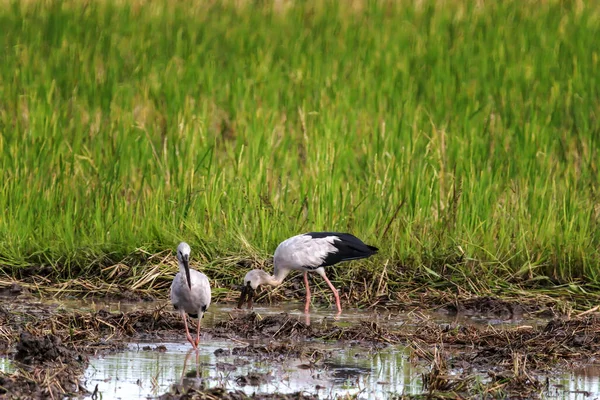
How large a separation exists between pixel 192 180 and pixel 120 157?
0.80 metres

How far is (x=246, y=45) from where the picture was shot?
551 inches

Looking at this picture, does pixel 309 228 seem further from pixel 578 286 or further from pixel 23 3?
pixel 23 3

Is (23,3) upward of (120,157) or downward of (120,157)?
upward

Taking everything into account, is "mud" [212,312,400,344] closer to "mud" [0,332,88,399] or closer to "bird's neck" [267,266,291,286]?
"bird's neck" [267,266,291,286]

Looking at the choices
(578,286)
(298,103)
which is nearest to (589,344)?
(578,286)

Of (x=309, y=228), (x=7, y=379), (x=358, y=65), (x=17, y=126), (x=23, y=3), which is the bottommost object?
(x=7, y=379)

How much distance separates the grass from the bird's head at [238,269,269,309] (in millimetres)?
686

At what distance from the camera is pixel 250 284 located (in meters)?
8.27

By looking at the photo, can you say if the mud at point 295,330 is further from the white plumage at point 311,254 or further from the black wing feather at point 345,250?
the black wing feather at point 345,250

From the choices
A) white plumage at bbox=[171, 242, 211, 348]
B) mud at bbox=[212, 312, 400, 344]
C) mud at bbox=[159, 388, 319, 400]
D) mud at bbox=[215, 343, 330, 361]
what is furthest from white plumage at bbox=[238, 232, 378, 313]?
mud at bbox=[159, 388, 319, 400]

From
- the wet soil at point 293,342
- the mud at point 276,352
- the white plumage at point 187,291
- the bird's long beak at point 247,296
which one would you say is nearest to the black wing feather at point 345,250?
the wet soil at point 293,342

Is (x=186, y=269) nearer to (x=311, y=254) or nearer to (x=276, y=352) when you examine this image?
(x=276, y=352)

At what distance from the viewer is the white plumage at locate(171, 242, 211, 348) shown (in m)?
7.37

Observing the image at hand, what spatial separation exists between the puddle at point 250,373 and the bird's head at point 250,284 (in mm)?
1200
